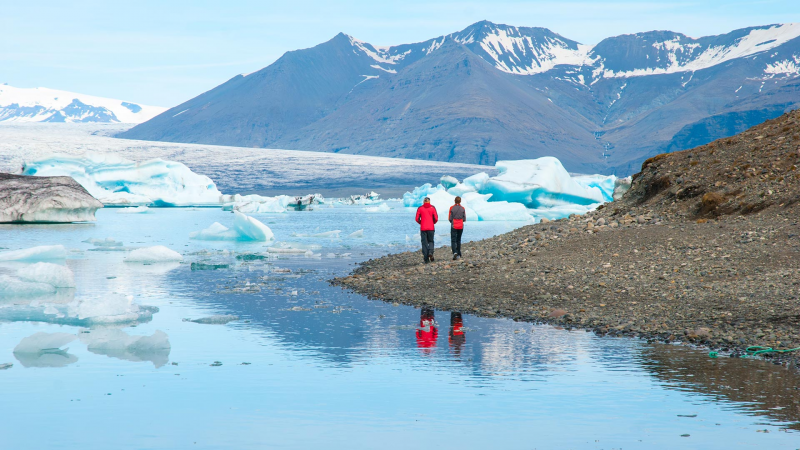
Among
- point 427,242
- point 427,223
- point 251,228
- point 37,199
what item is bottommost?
point 427,242

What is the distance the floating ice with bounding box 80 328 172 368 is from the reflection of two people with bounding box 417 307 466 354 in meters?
3.06

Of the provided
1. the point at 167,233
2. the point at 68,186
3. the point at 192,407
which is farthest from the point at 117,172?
the point at 192,407

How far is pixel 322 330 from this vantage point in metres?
9.73

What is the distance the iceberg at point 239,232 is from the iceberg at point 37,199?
10.1 meters

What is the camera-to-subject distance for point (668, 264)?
472 inches

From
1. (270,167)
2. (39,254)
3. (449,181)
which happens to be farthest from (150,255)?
(270,167)

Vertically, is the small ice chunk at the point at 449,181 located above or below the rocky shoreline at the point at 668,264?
above

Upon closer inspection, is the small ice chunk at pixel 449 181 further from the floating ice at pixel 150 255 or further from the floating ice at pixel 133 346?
the floating ice at pixel 133 346

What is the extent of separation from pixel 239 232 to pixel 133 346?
61.6ft

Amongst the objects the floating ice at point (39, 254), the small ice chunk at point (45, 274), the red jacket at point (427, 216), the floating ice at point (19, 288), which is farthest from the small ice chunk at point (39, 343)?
the floating ice at point (39, 254)

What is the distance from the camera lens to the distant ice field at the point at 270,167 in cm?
8818

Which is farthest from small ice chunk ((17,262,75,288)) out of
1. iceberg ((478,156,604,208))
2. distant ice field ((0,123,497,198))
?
distant ice field ((0,123,497,198))

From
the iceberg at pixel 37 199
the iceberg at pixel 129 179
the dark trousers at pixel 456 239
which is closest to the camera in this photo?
the dark trousers at pixel 456 239

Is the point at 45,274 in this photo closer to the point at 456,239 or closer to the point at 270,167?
the point at 456,239
